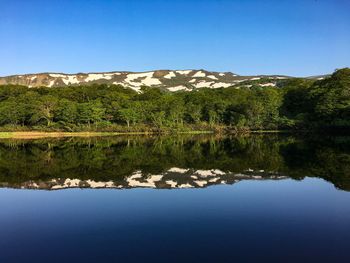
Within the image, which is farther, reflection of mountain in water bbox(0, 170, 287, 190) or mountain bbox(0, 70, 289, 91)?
mountain bbox(0, 70, 289, 91)

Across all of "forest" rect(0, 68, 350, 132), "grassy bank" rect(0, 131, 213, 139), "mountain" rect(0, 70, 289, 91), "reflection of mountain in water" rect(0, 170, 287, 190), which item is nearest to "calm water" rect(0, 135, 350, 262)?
"reflection of mountain in water" rect(0, 170, 287, 190)

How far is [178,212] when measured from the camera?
32.2ft

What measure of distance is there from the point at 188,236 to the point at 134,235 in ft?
3.64

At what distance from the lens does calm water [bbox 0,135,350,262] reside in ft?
22.9

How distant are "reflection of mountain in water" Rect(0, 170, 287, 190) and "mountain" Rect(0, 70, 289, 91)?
87686 mm

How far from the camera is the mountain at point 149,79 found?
349 feet

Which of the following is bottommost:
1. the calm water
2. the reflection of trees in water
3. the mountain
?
the reflection of trees in water

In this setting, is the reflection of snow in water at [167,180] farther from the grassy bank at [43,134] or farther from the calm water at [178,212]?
the grassy bank at [43,134]

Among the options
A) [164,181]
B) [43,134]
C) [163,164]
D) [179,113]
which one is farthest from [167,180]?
[179,113]

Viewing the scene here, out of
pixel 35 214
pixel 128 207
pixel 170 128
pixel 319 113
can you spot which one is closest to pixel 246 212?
pixel 128 207

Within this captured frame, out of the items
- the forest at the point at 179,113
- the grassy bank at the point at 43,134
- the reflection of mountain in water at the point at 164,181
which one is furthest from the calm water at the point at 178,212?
the forest at the point at 179,113

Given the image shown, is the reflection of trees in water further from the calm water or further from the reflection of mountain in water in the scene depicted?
the reflection of mountain in water

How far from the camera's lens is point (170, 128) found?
50531 mm

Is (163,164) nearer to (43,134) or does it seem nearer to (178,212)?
(178,212)
